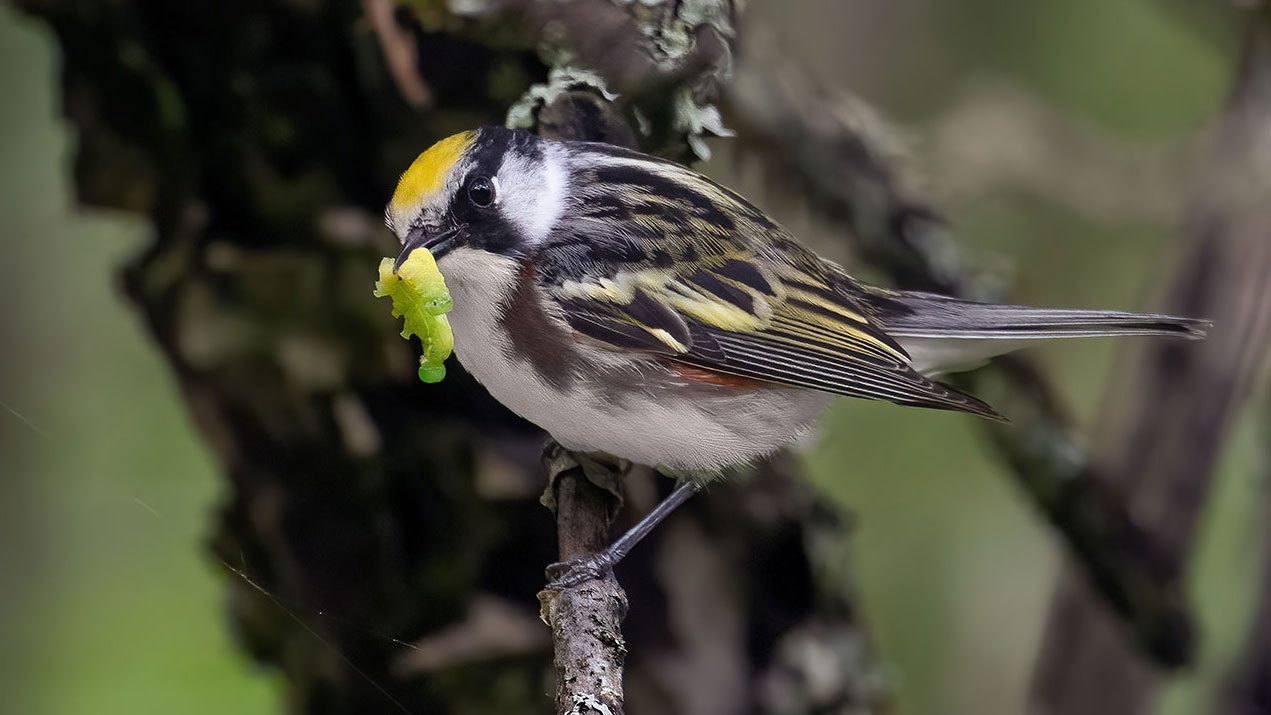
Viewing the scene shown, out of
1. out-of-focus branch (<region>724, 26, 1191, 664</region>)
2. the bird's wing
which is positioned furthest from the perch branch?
out-of-focus branch (<region>724, 26, 1191, 664</region>)

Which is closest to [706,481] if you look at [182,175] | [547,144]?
[547,144]

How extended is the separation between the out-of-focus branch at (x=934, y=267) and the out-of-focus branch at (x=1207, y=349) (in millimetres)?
63

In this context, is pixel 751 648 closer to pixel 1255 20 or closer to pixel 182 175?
pixel 182 175

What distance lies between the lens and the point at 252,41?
1.32 m

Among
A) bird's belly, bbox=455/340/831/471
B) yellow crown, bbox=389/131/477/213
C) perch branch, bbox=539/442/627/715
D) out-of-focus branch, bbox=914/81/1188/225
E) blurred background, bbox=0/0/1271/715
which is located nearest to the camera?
perch branch, bbox=539/442/627/715

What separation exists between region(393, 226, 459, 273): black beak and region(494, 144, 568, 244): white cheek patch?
6cm

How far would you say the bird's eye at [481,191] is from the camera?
103 cm

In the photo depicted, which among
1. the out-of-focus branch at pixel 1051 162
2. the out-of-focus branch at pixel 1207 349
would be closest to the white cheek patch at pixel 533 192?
the out-of-focus branch at pixel 1051 162

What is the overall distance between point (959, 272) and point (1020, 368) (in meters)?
0.16

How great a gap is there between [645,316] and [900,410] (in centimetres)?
104

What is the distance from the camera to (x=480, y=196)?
1041 millimetres

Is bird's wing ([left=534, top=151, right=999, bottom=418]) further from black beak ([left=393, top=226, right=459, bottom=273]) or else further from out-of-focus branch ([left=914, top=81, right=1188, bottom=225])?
out-of-focus branch ([left=914, top=81, right=1188, bottom=225])

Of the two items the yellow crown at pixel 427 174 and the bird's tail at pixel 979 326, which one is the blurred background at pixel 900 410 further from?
the yellow crown at pixel 427 174

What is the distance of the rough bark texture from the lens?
4.27ft
